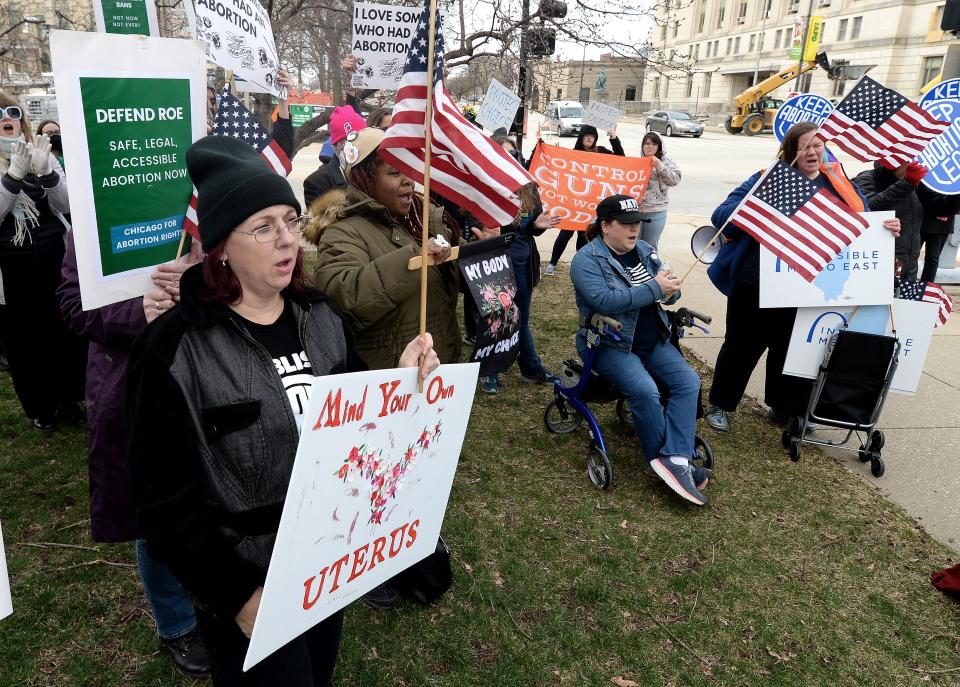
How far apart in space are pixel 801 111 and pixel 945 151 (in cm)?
134

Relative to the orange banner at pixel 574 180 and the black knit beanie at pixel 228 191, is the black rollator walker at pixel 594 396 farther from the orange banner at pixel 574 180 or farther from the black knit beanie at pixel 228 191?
the black knit beanie at pixel 228 191

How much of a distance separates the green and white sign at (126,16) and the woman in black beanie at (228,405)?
1894 mm

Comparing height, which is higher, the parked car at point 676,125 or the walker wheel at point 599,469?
the parked car at point 676,125

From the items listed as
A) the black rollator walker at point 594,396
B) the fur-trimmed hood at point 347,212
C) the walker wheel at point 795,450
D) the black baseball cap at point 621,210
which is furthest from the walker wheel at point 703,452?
the fur-trimmed hood at point 347,212

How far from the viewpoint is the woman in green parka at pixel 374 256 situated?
2.65 metres

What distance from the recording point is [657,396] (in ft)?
13.8

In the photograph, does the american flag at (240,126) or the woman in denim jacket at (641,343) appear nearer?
the american flag at (240,126)

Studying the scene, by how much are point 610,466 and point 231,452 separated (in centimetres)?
295

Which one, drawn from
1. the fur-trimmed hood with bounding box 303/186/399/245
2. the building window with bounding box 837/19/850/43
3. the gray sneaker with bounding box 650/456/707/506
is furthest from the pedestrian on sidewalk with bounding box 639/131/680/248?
the building window with bounding box 837/19/850/43

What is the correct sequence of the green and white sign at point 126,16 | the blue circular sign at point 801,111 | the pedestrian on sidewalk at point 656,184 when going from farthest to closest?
1. the pedestrian on sidewalk at point 656,184
2. the blue circular sign at point 801,111
3. the green and white sign at point 126,16

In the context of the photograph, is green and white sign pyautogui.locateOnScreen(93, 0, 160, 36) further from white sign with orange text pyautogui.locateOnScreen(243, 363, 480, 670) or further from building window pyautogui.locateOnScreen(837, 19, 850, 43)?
building window pyautogui.locateOnScreen(837, 19, 850, 43)

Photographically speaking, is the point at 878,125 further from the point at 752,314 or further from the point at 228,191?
the point at 228,191

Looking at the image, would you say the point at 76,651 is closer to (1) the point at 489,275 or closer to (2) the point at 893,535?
(1) the point at 489,275

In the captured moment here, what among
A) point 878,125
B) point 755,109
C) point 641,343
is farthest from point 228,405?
point 755,109
